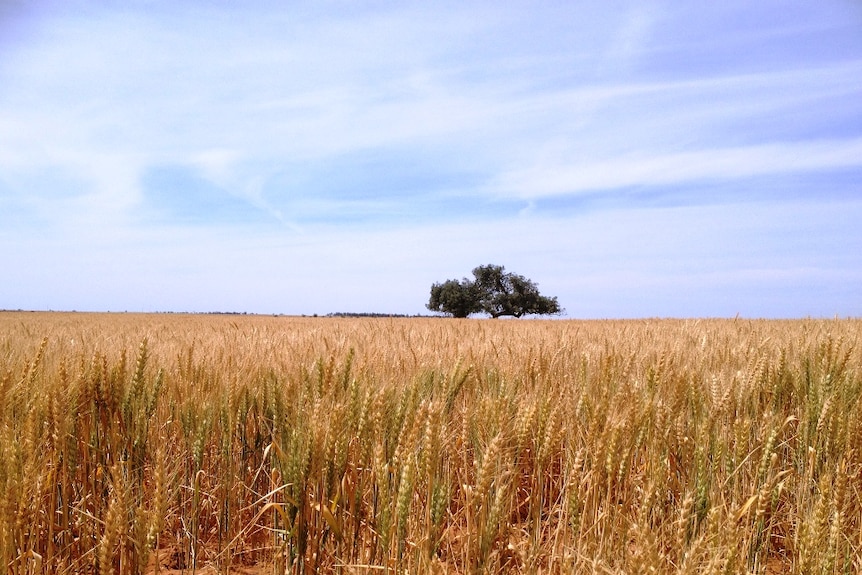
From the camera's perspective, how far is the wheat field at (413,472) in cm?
156

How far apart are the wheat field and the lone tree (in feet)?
126

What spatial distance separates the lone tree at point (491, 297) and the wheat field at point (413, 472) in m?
38.5

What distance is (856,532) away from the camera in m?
2.01

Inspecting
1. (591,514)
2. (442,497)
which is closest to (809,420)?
(591,514)

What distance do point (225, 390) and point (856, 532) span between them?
2363mm

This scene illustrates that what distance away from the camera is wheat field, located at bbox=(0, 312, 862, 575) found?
156 cm

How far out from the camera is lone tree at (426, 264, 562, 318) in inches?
1638

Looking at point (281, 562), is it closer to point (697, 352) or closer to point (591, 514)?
point (591, 514)

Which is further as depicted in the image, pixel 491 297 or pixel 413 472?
pixel 491 297

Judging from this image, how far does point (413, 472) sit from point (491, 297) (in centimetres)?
4083

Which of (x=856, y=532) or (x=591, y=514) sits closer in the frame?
(x=591, y=514)

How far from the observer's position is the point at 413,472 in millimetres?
1604

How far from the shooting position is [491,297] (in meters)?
42.2

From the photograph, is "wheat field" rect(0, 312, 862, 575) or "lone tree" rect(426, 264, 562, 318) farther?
"lone tree" rect(426, 264, 562, 318)
